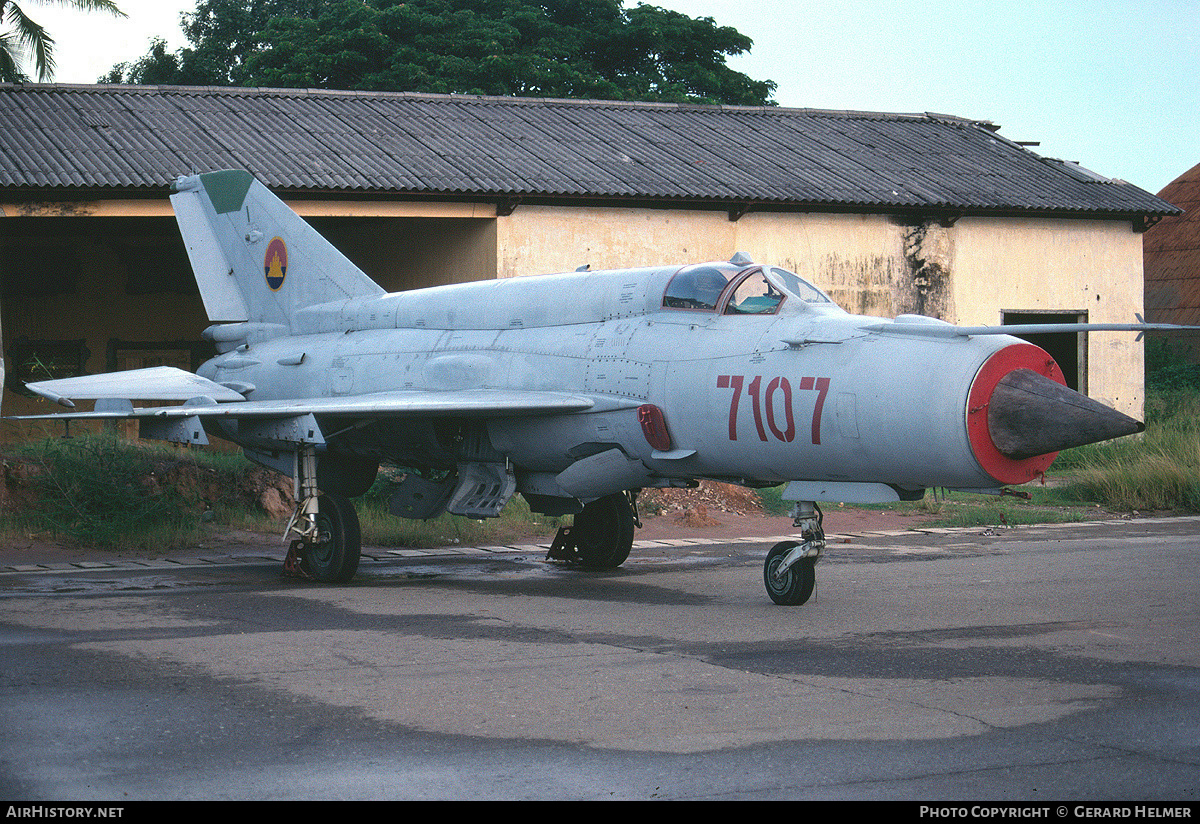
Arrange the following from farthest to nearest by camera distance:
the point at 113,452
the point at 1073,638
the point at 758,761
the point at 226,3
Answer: the point at 226,3
the point at 113,452
the point at 1073,638
the point at 758,761

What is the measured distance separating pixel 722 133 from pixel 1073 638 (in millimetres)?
17879

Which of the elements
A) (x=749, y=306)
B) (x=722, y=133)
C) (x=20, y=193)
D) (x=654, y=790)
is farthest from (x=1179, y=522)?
(x=20, y=193)

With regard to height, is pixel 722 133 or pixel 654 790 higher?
pixel 722 133

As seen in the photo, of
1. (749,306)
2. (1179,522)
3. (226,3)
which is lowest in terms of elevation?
(1179,522)

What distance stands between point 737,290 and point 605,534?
11.2ft

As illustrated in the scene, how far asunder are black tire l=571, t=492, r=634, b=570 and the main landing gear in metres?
2.91

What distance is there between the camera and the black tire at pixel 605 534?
1302 centimetres

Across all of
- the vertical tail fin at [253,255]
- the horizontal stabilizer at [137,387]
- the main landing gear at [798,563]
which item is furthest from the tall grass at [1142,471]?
the horizontal stabilizer at [137,387]

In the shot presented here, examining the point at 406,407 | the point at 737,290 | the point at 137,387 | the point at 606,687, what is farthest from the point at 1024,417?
the point at 137,387

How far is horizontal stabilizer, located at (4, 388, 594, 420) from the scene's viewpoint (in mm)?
10961

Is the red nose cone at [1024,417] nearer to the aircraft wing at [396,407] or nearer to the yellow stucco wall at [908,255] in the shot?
the aircraft wing at [396,407]

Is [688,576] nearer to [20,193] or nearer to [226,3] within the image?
[20,193]

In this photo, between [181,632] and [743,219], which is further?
[743,219]

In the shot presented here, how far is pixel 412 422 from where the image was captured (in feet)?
40.7
